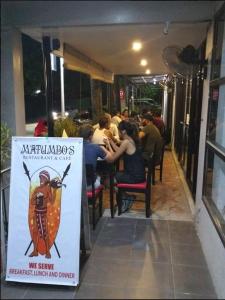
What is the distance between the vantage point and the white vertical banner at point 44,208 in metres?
2.14

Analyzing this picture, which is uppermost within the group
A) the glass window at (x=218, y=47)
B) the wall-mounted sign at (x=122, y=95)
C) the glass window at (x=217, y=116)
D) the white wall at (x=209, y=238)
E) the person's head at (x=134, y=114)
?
the glass window at (x=218, y=47)

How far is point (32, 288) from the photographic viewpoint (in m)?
2.13

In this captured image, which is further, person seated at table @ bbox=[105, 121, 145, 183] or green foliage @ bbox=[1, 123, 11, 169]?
person seated at table @ bbox=[105, 121, 145, 183]

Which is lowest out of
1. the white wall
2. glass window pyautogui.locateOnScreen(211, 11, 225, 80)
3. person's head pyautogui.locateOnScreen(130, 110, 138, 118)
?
the white wall

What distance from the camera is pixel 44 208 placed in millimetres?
2166

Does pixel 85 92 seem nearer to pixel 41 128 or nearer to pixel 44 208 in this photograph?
pixel 41 128

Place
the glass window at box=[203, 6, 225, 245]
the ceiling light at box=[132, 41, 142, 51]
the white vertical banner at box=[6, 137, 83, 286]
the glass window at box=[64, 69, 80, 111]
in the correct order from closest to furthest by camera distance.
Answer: the white vertical banner at box=[6, 137, 83, 286] → the glass window at box=[203, 6, 225, 245] → the ceiling light at box=[132, 41, 142, 51] → the glass window at box=[64, 69, 80, 111]

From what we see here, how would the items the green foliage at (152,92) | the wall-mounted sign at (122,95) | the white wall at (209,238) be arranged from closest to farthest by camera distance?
A: the white wall at (209,238) → the green foliage at (152,92) → the wall-mounted sign at (122,95)

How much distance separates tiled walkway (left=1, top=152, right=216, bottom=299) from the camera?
2102 millimetres

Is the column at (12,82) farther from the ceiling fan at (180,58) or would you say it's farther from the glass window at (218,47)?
the glass window at (218,47)

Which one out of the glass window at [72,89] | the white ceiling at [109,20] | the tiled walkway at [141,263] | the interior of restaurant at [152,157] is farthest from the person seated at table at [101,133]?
the white ceiling at [109,20]

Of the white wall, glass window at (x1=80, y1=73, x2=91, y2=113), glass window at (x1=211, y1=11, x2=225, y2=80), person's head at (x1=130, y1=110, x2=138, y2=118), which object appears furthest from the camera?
person's head at (x1=130, y1=110, x2=138, y2=118)

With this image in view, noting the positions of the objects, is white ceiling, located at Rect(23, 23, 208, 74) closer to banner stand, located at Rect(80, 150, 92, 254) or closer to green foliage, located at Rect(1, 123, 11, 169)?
green foliage, located at Rect(1, 123, 11, 169)

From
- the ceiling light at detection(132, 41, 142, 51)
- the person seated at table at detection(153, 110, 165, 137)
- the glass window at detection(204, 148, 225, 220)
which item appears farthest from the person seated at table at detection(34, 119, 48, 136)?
the person seated at table at detection(153, 110, 165, 137)
